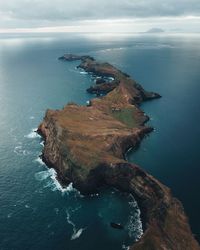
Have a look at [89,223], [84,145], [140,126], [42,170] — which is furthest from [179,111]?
[89,223]

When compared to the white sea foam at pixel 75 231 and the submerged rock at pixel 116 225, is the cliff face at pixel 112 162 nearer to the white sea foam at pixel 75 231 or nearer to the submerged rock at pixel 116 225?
the submerged rock at pixel 116 225

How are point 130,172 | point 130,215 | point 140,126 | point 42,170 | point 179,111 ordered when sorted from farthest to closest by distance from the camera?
point 179,111 < point 140,126 < point 42,170 < point 130,172 < point 130,215

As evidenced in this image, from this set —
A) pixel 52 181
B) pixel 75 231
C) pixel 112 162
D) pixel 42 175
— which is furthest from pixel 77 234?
pixel 42 175

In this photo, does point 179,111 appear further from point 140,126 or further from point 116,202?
point 116,202

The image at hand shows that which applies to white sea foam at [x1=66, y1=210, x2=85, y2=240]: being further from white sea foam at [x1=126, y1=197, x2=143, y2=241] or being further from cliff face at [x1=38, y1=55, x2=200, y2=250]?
cliff face at [x1=38, y1=55, x2=200, y2=250]

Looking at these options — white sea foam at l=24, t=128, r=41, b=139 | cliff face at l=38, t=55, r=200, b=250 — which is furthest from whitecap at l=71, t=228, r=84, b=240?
white sea foam at l=24, t=128, r=41, b=139

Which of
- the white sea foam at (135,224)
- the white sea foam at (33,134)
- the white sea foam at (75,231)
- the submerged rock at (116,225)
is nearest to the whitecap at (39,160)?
the white sea foam at (33,134)

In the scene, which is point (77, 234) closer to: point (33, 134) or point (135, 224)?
point (135, 224)

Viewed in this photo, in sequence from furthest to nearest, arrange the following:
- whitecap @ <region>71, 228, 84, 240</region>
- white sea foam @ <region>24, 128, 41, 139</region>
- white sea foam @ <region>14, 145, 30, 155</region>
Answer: white sea foam @ <region>24, 128, 41, 139</region>
white sea foam @ <region>14, 145, 30, 155</region>
whitecap @ <region>71, 228, 84, 240</region>
